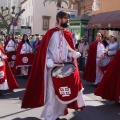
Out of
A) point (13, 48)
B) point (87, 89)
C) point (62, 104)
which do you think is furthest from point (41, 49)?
point (13, 48)

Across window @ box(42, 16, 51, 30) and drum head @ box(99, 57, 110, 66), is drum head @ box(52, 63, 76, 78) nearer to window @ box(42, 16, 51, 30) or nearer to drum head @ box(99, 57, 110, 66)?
drum head @ box(99, 57, 110, 66)

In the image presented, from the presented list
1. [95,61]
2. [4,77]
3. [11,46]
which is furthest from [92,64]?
[11,46]

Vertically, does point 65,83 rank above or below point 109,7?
below

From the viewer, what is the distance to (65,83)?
5090 millimetres

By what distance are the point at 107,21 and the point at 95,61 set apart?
5614 millimetres

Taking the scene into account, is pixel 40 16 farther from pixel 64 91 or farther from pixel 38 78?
pixel 64 91

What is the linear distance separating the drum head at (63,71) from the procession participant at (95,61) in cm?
489

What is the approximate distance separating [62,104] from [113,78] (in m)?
1.98

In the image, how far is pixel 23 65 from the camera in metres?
11.6

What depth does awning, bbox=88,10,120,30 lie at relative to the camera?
14320 millimetres

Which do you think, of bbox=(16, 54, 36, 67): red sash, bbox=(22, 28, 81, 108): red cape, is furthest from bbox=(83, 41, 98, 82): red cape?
bbox=(22, 28, 81, 108): red cape

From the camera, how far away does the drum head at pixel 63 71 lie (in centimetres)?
510

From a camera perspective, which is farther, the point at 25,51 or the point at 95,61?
the point at 25,51

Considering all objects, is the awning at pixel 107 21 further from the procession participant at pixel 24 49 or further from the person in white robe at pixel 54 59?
the person in white robe at pixel 54 59
